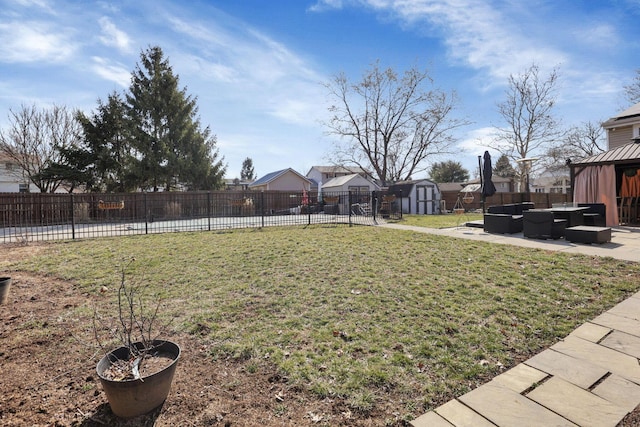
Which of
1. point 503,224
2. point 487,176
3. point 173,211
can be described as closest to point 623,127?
point 487,176

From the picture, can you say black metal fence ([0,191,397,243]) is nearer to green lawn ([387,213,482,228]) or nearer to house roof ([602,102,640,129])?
green lawn ([387,213,482,228])

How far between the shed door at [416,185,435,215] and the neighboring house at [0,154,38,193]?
2894 centimetres

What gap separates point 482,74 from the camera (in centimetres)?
A: 1459

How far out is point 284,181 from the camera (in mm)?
35250

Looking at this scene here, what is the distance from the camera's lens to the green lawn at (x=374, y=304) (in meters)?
2.44

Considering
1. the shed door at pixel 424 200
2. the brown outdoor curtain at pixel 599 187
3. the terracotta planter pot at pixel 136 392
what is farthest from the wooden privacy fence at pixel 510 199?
the terracotta planter pot at pixel 136 392

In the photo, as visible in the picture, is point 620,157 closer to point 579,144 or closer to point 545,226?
point 545,226

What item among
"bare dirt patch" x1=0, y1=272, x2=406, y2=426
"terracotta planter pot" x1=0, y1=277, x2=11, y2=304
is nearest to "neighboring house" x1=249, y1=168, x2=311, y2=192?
"terracotta planter pot" x1=0, y1=277, x2=11, y2=304

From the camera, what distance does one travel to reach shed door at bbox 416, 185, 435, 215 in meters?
24.5

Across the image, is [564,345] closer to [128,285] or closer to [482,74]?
[128,285]

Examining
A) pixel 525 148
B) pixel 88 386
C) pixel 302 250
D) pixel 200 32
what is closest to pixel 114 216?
pixel 200 32

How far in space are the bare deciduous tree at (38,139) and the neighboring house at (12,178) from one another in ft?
2.70

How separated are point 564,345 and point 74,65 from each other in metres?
12.3

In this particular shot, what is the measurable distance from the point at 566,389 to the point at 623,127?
1918cm
